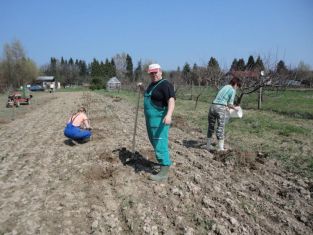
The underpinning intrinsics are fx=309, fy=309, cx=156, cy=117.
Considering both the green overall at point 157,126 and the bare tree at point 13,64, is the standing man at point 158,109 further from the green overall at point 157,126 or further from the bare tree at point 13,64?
the bare tree at point 13,64

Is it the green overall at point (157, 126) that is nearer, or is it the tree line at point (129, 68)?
the green overall at point (157, 126)

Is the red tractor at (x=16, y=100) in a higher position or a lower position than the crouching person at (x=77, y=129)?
lower

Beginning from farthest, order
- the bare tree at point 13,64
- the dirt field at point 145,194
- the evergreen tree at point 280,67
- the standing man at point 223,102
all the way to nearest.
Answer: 1. the bare tree at point 13,64
2. the evergreen tree at point 280,67
3. the standing man at point 223,102
4. the dirt field at point 145,194

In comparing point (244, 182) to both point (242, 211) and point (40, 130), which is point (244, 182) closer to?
point (242, 211)

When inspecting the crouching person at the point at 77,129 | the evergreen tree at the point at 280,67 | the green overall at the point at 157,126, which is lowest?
the crouching person at the point at 77,129

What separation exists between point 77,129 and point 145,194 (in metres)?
3.40

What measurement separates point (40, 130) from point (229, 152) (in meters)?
6.53

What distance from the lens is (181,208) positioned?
161 inches

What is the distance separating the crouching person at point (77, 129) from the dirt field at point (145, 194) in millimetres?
354

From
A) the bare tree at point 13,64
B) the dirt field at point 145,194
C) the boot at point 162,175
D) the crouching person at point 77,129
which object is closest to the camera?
the dirt field at point 145,194

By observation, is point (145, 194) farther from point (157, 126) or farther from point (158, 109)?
point (158, 109)

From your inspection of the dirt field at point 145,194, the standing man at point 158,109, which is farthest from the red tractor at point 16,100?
the standing man at point 158,109

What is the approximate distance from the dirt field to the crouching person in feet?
1.16

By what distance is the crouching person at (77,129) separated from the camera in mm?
7273
